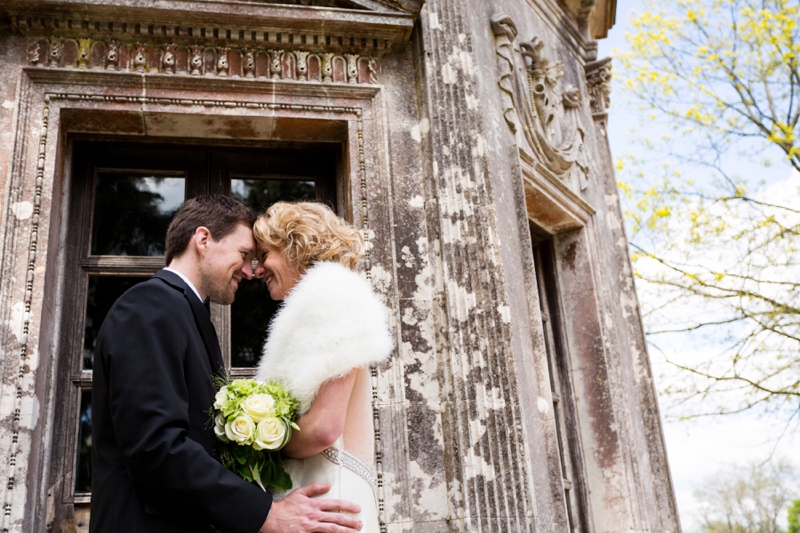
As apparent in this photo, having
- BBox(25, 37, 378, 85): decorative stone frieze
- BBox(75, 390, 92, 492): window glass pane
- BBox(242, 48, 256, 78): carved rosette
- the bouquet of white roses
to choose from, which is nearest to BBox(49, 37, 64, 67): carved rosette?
BBox(25, 37, 378, 85): decorative stone frieze

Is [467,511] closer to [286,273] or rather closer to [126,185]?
[286,273]

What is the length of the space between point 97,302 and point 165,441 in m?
2.40

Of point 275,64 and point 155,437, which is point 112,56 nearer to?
point 275,64

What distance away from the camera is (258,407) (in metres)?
2.25

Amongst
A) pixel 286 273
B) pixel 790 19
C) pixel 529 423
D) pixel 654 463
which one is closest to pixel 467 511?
pixel 529 423

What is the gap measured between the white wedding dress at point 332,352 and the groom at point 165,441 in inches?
4.0

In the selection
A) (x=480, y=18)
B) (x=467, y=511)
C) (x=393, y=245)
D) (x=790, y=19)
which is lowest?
(x=467, y=511)

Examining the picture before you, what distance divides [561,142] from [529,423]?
2486mm

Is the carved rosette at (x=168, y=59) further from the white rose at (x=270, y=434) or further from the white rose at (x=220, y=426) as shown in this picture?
the white rose at (x=270, y=434)

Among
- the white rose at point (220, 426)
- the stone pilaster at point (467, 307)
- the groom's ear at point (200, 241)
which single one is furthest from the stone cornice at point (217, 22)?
the white rose at point (220, 426)

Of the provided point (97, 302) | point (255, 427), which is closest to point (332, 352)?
point (255, 427)

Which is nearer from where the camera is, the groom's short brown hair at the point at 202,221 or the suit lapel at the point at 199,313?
the suit lapel at the point at 199,313

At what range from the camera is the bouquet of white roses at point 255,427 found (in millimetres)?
2246

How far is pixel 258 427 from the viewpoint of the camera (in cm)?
225
